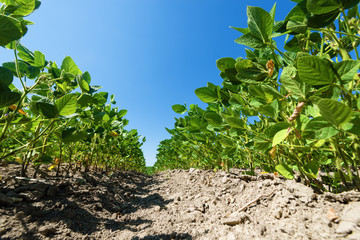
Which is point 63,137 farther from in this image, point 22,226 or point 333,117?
point 333,117

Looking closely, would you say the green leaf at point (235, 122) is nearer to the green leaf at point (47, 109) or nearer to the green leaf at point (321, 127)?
the green leaf at point (321, 127)

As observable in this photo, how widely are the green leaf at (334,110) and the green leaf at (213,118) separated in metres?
0.88

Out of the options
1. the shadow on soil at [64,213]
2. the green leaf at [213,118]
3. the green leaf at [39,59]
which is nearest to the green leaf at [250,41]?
the green leaf at [213,118]

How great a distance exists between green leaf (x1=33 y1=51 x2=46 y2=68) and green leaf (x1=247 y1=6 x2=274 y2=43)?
4.50ft

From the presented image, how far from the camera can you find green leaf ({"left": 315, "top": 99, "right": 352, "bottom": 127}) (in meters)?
0.49

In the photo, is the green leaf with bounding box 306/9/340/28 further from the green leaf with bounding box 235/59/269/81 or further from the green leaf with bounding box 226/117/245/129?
the green leaf with bounding box 226/117/245/129

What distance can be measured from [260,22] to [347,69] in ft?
1.19

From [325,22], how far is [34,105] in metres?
1.49

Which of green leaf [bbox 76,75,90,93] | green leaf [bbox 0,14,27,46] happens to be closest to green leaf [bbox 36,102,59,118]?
green leaf [bbox 76,75,90,93]

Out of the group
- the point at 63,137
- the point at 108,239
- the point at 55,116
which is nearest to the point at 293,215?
the point at 108,239

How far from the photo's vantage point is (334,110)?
51 centimetres

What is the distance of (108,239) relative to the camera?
1316 mm

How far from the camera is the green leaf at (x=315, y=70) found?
565 mm

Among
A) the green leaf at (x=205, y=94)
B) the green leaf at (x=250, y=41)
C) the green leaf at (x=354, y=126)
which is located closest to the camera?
the green leaf at (x=354, y=126)
